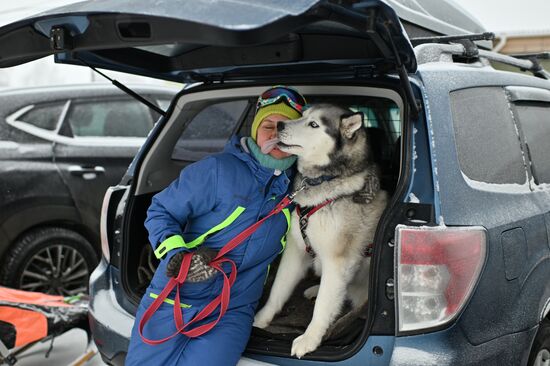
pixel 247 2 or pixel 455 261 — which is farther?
pixel 455 261

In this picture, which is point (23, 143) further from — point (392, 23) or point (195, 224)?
point (392, 23)

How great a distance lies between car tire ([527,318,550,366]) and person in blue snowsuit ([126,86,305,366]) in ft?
3.95

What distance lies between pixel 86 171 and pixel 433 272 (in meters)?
3.48

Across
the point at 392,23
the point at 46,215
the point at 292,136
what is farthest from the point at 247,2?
the point at 46,215

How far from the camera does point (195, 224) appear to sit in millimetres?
2549

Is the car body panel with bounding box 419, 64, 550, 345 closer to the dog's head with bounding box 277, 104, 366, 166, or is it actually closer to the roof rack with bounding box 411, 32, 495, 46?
the roof rack with bounding box 411, 32, 495, 46

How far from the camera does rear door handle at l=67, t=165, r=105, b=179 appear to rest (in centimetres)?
461

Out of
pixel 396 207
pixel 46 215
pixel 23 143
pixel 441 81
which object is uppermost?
pixel 441 81

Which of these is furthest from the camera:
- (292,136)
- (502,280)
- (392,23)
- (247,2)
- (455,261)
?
(292,136)

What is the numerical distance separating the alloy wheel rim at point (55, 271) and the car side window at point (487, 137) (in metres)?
3.42

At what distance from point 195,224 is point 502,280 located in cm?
132

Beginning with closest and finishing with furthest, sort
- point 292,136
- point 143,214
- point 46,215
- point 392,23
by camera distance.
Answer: point 392,23 → point 292,136 → point 143,214 → point 46,215

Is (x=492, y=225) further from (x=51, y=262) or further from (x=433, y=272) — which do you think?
(x=51, y=262)

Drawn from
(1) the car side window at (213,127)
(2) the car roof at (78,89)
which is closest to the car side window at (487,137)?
(1) the car side window at (213,127)
